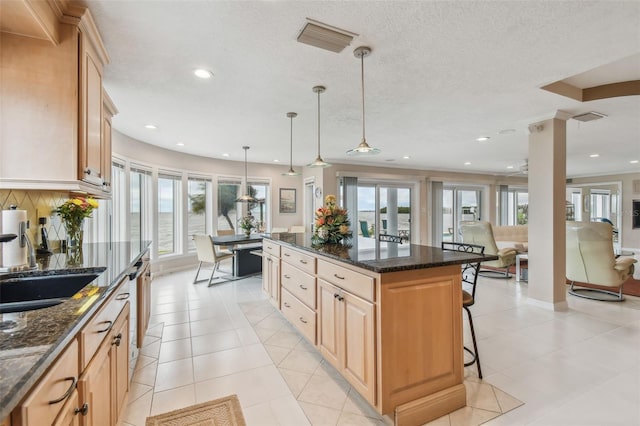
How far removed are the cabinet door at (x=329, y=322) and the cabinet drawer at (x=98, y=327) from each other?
4.26 ft

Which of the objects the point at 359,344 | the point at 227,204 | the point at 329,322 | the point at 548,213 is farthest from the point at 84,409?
the point at 227,204

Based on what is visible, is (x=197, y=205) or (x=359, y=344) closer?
(x=359, y=344)

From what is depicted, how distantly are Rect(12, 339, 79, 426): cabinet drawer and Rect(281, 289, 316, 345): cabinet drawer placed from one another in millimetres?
1662

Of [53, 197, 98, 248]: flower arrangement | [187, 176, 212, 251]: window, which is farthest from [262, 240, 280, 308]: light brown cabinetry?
[187, 176, 212, 251]: window

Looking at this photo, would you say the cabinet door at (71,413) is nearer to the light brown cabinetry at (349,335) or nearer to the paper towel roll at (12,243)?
the paper towel roll at (12,243)

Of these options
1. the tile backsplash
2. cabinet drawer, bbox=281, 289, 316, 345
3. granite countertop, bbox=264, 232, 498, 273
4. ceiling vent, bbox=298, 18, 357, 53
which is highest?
ceiling vent, bbox=298, 18, 357, 53

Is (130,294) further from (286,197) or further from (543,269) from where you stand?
(286,197)

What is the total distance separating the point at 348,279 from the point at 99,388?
134 centimetres

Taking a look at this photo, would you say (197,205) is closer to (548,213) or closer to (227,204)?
(227,204)

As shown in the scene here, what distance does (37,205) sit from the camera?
2.21 meters

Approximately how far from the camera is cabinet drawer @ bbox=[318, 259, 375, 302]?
5.69 feet

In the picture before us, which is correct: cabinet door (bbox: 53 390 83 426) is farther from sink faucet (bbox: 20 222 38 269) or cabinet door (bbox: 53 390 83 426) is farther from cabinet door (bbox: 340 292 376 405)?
cabinet door (bbox: 340 292 376 405)

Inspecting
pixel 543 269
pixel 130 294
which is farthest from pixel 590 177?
pixel 130 294

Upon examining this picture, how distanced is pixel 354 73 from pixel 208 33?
121cm
